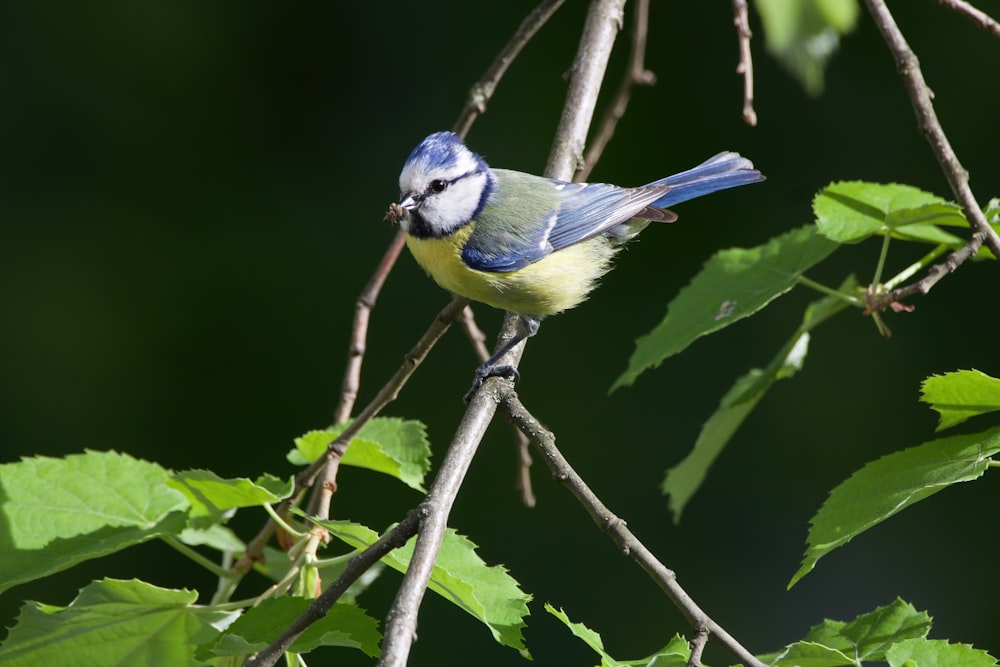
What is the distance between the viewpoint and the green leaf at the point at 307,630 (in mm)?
919

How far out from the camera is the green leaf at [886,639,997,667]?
2.95 feet

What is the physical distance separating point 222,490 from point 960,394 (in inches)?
29.6

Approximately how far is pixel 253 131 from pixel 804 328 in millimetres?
2263

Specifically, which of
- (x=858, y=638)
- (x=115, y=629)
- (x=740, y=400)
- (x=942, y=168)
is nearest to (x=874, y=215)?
(x=942, y=168)

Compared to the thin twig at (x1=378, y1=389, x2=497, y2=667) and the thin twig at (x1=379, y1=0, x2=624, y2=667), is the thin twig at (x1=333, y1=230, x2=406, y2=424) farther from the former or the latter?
the thin twig at (x1=378, y1=389, x2=497, y2=667)

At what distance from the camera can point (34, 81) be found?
3221 mm

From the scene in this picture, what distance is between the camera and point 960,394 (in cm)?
99

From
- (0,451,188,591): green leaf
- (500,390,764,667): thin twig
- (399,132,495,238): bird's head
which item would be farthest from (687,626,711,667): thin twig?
(399,132,495,238): bird's head

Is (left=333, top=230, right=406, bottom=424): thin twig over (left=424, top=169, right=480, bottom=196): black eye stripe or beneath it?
beneath

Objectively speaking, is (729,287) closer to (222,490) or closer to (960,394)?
(960,394)

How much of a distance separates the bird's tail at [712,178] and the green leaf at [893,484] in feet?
2.80

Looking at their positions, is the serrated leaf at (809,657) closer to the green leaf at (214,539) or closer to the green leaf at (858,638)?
the green leaf at (858,638)

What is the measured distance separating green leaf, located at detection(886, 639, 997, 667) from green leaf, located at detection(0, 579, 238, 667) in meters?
0.66

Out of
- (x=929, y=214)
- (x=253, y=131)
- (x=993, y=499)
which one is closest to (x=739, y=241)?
(x=993, y=499)
